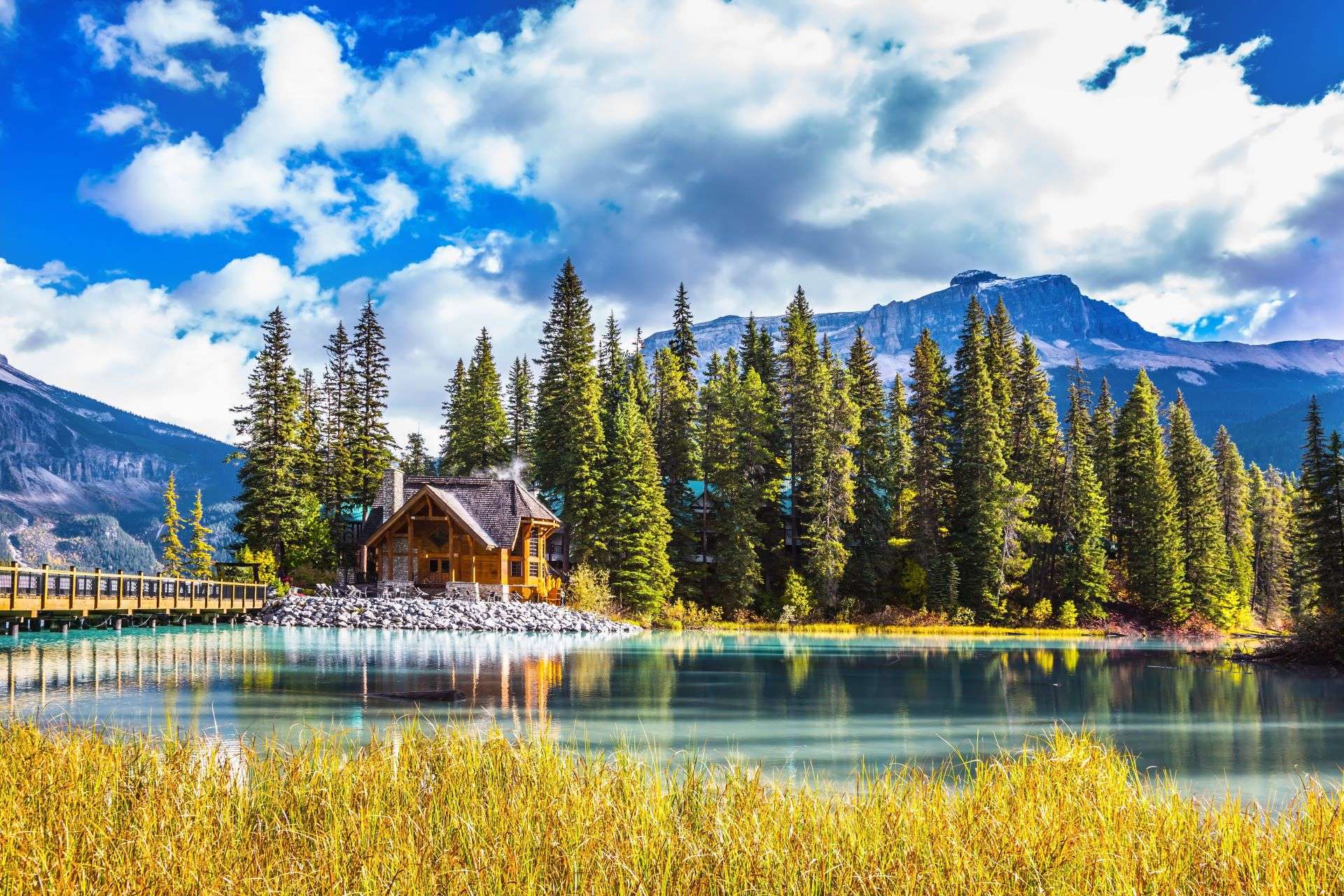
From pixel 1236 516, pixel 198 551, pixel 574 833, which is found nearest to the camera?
pixel 574 833

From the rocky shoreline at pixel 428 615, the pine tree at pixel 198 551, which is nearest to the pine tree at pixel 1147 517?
the rocky shoreline at pixel 428 615

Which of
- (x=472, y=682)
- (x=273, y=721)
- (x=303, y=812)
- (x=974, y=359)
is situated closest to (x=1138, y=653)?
(x=974, y=359)

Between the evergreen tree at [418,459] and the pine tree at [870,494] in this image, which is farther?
the evergreen tree at [418,459]

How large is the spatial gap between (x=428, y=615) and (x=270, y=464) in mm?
15823

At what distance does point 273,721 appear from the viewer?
43.0 ft

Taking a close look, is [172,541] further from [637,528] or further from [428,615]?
[637,528]

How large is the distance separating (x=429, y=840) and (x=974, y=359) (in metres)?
52.7

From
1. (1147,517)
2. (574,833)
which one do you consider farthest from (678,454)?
(574,833)

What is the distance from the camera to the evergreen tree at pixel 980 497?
1916 inches

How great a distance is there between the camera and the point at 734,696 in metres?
18.7

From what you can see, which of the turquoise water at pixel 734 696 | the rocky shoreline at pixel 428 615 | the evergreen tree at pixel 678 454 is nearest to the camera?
the turquoise water at pixel 734 696

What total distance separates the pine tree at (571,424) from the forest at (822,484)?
0.14m

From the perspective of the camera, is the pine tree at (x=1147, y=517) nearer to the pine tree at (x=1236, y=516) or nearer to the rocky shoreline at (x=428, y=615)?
the pine tree at (x=1236, y=516)

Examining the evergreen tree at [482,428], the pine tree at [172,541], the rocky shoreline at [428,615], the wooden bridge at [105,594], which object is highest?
the evergreen tree at [482,428]
